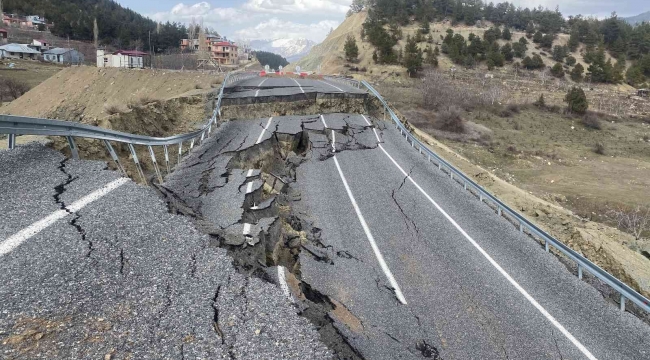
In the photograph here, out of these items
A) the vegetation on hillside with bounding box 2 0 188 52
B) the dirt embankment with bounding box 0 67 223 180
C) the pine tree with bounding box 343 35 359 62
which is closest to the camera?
the dirt embankment with bounding box 0 67 223 180

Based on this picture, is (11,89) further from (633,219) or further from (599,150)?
(599,150)

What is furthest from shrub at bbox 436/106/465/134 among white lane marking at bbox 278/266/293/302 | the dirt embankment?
white lane marking at bbox 278/266/293/302

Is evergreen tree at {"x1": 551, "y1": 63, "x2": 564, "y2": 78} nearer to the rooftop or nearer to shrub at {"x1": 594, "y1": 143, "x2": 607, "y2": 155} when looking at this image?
shrub at {"x1": 594, "y1": 143, "x2": 607, "y2": 155}

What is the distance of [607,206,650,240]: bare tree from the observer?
2183 cm

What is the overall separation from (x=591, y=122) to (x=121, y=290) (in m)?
55.7

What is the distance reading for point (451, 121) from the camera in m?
40.3

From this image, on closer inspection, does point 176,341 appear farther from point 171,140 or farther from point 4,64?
point 4,64

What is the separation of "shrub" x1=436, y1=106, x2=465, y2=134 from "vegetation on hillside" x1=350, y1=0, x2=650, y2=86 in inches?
1202

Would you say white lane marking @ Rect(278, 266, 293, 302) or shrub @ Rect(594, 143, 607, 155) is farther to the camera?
shrub @ Rect(594, 143, 607, 155)

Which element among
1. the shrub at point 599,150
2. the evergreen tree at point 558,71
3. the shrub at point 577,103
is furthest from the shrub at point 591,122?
the evergreen tree at point 558,71

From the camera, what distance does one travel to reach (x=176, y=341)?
167 inches

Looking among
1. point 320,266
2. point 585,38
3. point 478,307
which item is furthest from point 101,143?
point 585,38

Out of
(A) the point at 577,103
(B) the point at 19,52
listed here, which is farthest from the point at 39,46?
(A) the point at 577,103

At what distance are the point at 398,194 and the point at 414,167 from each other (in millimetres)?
3448
